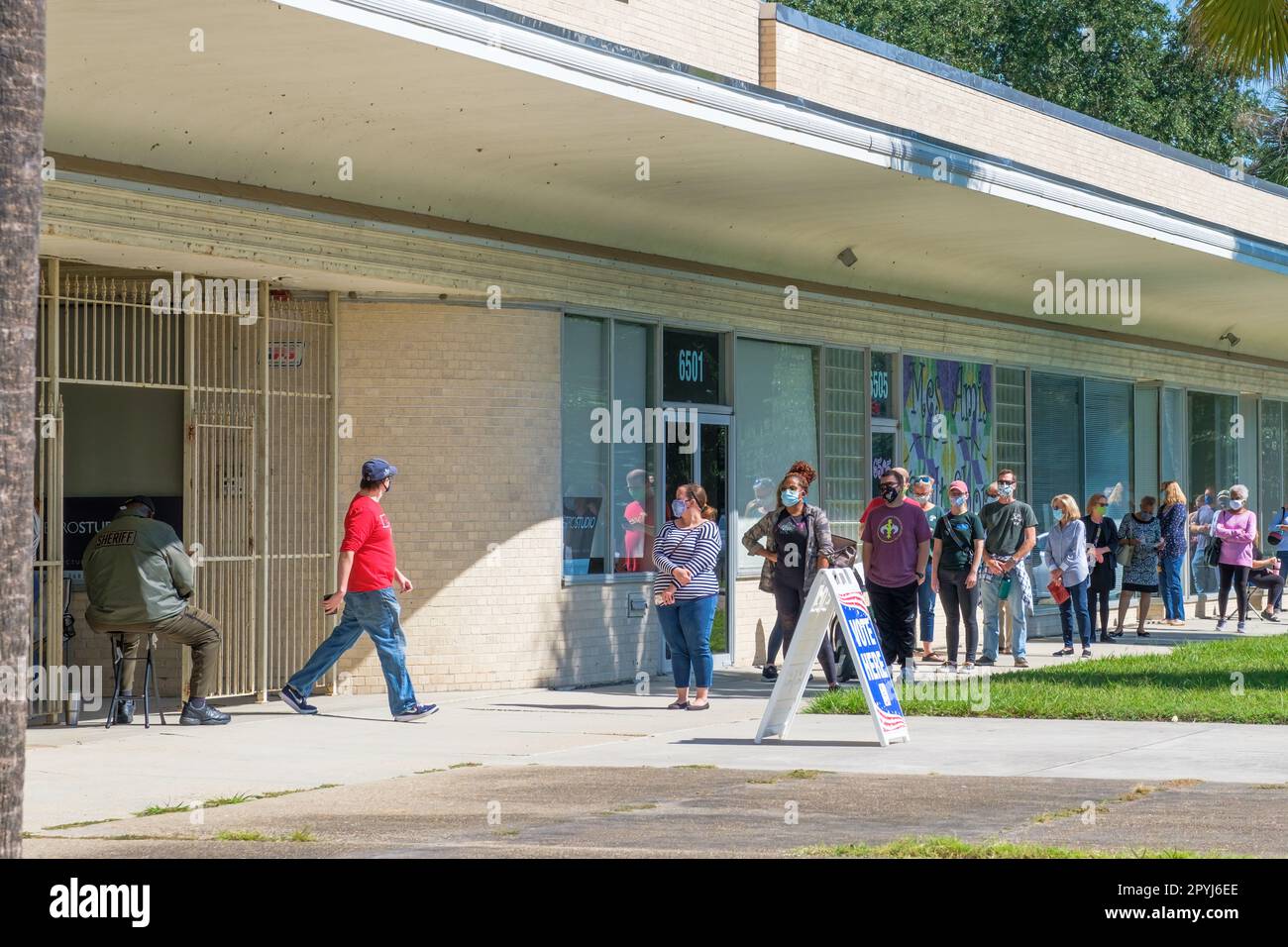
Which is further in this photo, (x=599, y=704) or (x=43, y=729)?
(x=599, y=704)

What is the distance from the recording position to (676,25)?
14.5 m

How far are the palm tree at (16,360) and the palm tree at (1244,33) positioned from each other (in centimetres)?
1177

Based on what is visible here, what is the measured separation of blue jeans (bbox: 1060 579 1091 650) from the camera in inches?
738

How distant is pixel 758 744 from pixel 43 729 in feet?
16.0

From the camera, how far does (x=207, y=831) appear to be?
8070mm

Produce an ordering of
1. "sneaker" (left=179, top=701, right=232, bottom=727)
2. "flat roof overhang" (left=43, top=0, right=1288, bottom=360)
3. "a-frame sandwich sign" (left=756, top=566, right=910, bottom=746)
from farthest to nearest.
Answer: "sneaker" (left=179, top=701, right=232, bottom=727) < "a-frame sandwich sign" (left=756, top=566, right=910, bottom=746) < "flat roof overhang" (left=43, top=0, right=1288, bottom=360)

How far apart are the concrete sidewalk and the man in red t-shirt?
0.99 ft

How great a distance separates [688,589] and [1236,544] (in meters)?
9.72

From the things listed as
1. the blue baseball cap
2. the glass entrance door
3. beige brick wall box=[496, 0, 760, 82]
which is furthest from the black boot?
the glass entrance door

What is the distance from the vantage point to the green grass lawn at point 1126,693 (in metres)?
12.6

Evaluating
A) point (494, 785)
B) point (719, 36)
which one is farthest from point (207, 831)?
point (719, 36)

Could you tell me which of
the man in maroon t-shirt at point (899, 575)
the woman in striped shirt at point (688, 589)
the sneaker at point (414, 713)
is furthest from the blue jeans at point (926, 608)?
the sneaker at point (414, 713)

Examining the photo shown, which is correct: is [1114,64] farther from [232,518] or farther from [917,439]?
[232,518]

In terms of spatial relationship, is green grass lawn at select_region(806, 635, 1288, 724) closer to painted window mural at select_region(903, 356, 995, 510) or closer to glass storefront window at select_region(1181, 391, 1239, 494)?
painted window mural at select_region(903, 356, 995, 510)
